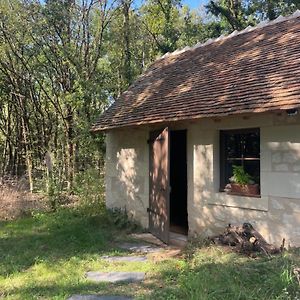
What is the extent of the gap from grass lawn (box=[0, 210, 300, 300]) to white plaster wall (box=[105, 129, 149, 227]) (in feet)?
2.74

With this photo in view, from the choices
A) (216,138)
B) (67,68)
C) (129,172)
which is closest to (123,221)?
(129,172)

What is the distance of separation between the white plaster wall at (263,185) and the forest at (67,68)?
507 centimetres

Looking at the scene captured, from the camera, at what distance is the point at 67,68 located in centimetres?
1448

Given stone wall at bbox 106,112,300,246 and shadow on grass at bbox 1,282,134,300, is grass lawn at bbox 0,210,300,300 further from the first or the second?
stone wall at bbox 106,112,300,246

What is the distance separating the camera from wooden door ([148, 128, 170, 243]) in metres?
7.83

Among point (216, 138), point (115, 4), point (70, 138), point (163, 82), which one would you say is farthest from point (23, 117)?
point (216, 138)

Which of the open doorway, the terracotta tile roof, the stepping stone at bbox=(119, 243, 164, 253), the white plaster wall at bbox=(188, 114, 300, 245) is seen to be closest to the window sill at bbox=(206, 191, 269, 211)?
the white plaster wall at bbox=(188, 114, 300, 245)

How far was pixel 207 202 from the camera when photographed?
24.3ft

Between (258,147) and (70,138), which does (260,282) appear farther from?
(70,138)

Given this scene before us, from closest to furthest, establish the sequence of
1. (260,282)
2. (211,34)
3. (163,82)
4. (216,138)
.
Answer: (260,282)
(216,138)
(163,82)
(211,34)

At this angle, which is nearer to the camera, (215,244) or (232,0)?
(215,244)

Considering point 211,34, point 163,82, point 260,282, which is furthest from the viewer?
point 211,34

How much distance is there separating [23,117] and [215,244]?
486 inches

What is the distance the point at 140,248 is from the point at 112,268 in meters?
1.53
